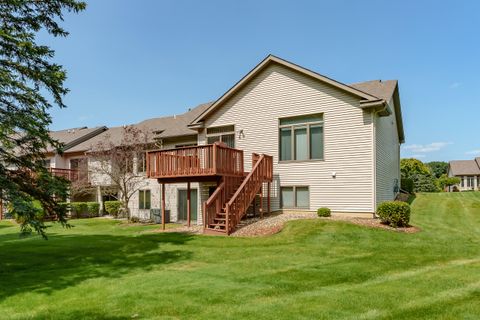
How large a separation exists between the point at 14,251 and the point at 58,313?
7717mm

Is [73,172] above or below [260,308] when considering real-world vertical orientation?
above

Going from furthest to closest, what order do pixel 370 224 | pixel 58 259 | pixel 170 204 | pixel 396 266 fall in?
pixel 170 204
pixel 370 224
pixel 58 259
pixel 396 266

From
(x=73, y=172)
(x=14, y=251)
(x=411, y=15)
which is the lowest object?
(x=14, y=251)

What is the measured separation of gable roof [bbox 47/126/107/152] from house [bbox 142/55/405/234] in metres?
16.4

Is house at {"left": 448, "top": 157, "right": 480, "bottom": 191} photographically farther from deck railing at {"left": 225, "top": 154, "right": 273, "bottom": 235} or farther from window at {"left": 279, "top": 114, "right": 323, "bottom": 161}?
deck railing at {"left": 225, "top": 154, "right": 273, "bottom": 235}

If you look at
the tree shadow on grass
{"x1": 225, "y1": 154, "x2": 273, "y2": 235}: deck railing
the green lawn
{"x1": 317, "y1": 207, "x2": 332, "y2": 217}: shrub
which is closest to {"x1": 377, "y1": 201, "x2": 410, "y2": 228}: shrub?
the green lawn

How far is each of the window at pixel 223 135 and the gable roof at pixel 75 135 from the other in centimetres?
1593

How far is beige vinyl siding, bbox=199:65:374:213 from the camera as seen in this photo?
602 inches

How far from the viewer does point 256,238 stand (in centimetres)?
1228

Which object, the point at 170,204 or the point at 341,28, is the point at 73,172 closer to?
the point at 170,204

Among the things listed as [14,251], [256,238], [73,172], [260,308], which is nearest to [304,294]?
[260,308]

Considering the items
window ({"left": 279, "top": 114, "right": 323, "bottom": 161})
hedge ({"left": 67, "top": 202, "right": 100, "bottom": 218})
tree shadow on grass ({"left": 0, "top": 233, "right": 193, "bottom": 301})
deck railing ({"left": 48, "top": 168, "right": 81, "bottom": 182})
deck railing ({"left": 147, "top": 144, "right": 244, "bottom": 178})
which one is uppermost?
window ({"left": 279, "top": 114, "right": 323, "bottom": 161})

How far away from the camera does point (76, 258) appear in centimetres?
1028

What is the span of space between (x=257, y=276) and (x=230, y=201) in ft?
20.5
